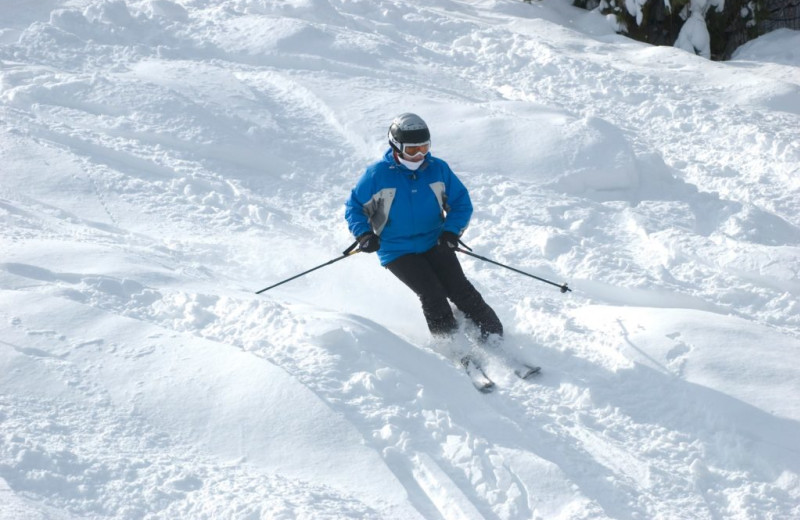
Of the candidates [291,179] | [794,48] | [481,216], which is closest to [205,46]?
[291,179]

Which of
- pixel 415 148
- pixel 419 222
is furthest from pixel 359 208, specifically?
pixel 415 148

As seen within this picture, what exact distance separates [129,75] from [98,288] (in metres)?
4.56

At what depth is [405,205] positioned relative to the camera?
5.55 meters

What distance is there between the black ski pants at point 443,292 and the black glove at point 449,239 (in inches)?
1.9

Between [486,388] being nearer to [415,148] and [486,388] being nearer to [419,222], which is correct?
[419,222]

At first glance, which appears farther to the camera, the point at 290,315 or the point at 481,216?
the point at 481,216

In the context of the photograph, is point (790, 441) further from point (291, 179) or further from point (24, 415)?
point (291, 179)

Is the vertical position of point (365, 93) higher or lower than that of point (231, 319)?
higher

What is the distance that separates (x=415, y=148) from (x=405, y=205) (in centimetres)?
40

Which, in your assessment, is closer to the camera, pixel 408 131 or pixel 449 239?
pixel 408 131

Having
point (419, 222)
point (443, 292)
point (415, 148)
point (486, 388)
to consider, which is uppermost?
point (415, 148)

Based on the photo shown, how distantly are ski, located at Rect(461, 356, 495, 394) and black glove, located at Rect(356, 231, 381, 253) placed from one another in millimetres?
923

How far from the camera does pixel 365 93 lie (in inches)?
367

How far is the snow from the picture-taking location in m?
4.08
